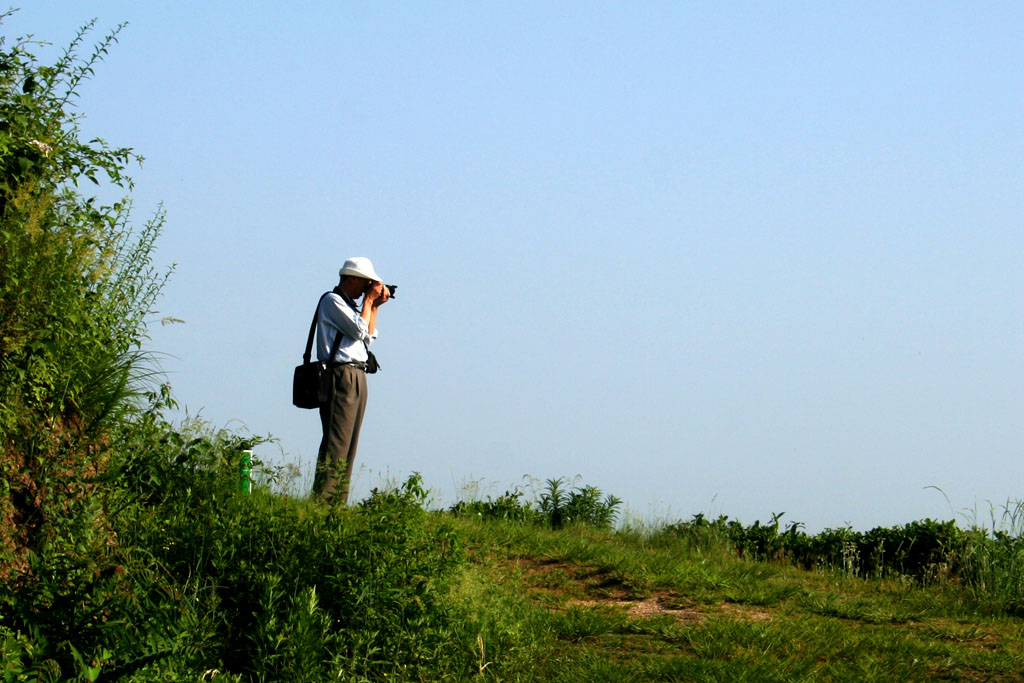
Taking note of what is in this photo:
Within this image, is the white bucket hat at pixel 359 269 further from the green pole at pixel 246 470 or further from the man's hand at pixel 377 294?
the green pole at pixel 246 470

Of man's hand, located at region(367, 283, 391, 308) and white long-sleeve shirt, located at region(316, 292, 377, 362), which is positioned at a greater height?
man's hand, located at region(367, 283, 391, 308)

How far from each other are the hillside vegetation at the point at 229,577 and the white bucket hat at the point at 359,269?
1911mm

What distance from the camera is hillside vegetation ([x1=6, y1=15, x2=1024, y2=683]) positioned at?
537 centimetres

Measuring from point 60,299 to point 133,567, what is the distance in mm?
1727

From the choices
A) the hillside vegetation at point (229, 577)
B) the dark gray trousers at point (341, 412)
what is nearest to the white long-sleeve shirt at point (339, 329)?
the dark gray trousers at point (341, 412)

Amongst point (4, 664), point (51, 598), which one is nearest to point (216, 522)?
point (51, 598)

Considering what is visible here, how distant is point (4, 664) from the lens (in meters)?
4.75

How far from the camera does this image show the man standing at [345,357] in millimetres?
9227

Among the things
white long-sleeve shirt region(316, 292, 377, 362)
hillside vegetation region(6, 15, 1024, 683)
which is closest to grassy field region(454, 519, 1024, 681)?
hillside vegetation region(6, 15, 1024, 683)

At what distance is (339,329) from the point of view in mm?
9352

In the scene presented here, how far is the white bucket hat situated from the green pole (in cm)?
249

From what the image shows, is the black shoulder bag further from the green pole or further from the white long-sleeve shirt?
the green pole

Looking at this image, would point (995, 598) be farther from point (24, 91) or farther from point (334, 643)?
point (24, 91)

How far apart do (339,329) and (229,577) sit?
12.7ft
